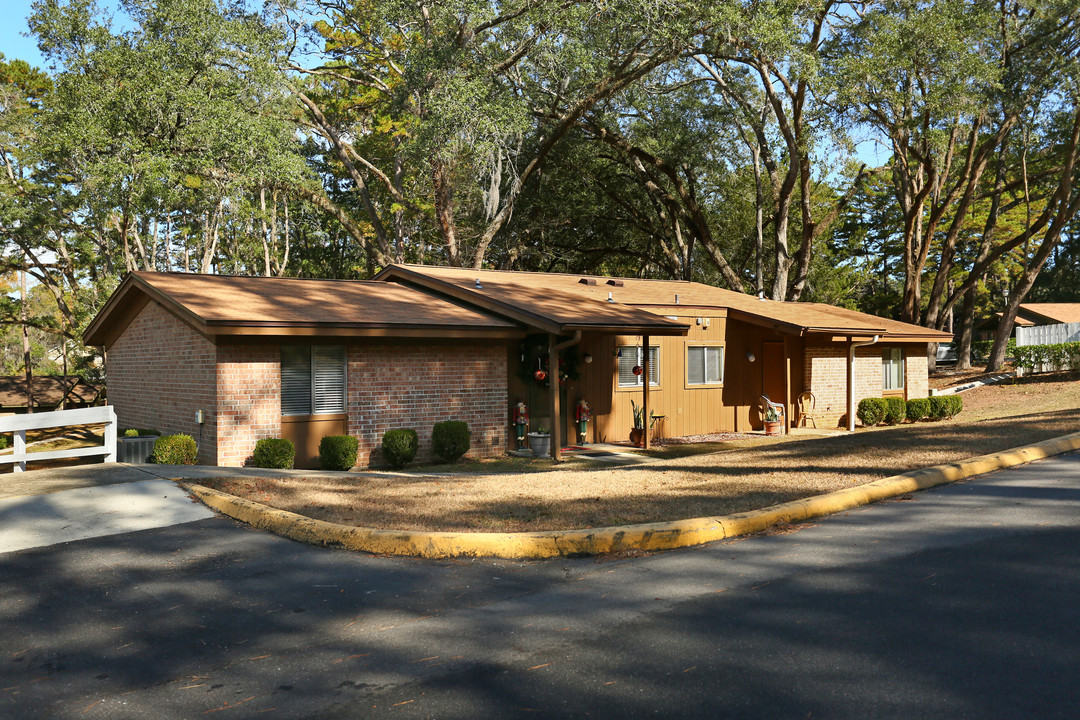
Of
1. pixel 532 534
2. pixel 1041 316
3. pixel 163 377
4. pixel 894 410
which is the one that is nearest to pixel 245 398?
pixel 163 377

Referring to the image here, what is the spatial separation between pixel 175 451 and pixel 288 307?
3.20 metres

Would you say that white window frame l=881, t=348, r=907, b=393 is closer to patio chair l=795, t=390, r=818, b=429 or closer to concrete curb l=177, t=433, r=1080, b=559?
patio chair l=795, t=390, r=818, b=429

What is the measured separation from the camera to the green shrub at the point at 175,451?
42.1ft

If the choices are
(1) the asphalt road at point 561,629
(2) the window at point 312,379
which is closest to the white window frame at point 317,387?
(2) the window at point 312,379

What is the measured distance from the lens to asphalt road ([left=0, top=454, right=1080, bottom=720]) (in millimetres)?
3904

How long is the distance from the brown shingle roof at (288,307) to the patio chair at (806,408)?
956 cm

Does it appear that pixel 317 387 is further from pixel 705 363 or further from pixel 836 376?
pixel 836 376

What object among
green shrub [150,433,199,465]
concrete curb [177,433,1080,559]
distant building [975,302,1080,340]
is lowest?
concrete curb [177,433,1080,559]

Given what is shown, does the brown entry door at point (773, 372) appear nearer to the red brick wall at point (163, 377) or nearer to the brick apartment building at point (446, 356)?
the brick apartment building at point (446, 356)

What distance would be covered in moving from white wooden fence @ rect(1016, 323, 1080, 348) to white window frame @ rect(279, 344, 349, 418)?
44.8m

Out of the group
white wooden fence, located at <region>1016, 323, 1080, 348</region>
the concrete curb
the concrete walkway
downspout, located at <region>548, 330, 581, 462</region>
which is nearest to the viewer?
the concrete curb

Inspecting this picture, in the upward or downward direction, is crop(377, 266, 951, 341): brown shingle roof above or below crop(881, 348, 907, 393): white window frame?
above

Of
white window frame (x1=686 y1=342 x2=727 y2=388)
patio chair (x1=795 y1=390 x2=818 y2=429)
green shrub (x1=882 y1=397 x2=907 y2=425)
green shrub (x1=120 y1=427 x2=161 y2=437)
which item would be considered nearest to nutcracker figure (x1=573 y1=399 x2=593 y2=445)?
white window frame (x1=686 y1=342 x2=727 y2=388)

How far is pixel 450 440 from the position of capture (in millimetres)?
15070
